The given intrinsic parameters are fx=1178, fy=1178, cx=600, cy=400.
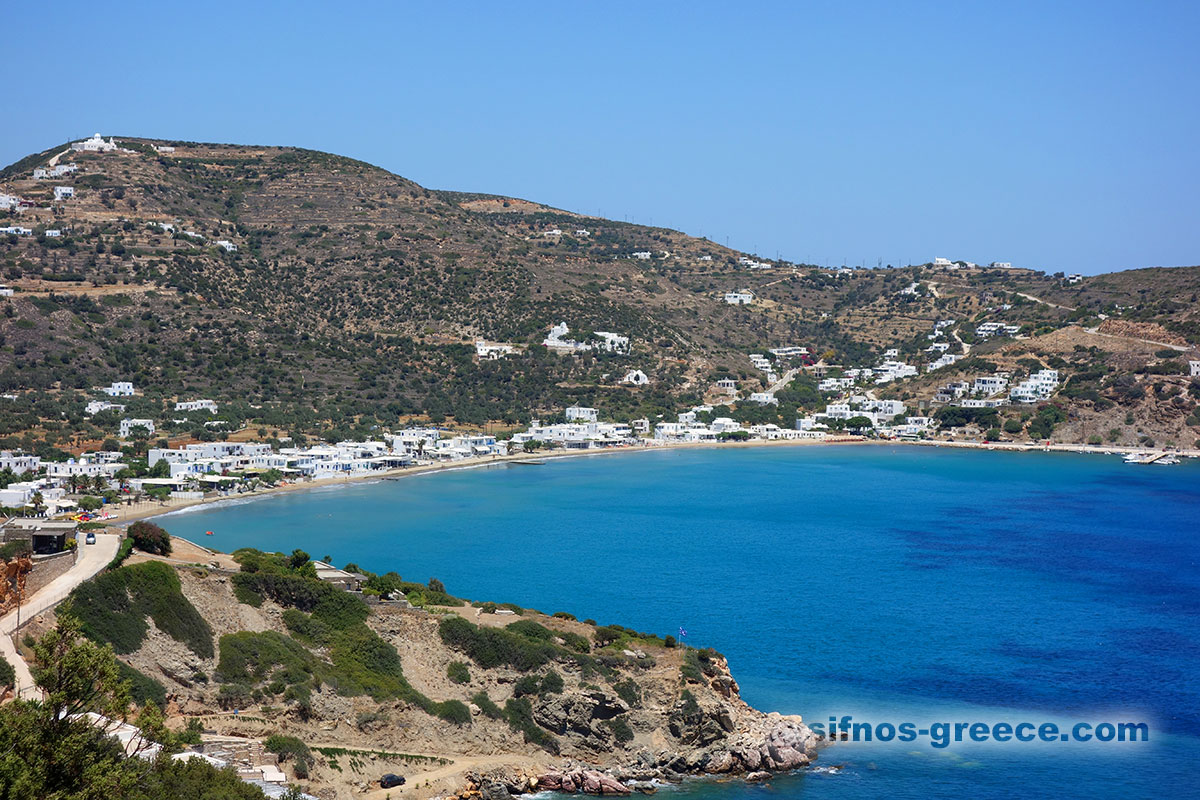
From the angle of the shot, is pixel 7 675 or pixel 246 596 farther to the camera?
pixel 246 596

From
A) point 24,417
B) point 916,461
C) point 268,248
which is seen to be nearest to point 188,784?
point 24,417

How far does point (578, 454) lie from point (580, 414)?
658 centimetres

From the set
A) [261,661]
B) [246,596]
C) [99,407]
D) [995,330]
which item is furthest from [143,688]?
[995,330]

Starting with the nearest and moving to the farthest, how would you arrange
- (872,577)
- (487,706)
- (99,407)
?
(487,706), (872,577), (99,407)

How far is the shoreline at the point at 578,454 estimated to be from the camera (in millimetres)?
44375

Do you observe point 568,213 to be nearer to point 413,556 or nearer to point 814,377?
point 814,377

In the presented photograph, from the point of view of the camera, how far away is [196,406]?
195 feet

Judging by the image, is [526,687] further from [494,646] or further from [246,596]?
[246,596]

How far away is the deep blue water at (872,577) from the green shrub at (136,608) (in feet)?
29.6

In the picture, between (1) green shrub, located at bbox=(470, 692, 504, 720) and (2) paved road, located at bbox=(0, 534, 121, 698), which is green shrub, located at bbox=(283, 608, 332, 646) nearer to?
(1) green shrub, located at bbox=(470, 692, 504, 720)

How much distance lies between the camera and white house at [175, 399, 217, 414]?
59.1 meters

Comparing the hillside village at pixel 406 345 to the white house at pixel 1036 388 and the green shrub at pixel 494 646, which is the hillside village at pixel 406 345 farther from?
the green shrub at pixel 494 646

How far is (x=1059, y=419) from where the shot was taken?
76688 millimetres

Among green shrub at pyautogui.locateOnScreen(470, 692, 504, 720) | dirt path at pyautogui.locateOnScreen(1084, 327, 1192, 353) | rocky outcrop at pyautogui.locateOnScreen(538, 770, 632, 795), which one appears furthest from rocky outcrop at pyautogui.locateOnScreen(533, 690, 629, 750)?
dirt path at pyautogui.locateOnScreen(1084, 327, 1192, 353)
